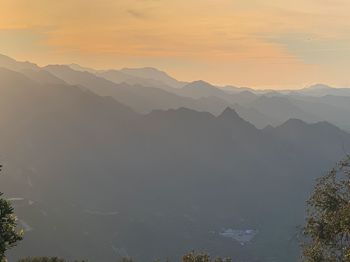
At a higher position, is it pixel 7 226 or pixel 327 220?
pixel 327 220

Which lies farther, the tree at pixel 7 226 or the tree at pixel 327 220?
the tree at pixel 327 220

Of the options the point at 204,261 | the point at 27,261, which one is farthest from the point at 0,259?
the point at 27,261

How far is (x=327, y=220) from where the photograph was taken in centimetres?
3641

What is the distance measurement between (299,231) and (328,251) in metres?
4.56

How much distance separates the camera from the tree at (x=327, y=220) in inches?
1425

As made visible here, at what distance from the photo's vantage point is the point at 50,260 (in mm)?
81125

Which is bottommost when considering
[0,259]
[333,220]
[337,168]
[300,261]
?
[300,261]

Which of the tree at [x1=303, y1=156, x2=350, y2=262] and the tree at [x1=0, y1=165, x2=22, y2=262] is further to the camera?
the tree at [x1=303, y1=156, x2=350, y2=262]

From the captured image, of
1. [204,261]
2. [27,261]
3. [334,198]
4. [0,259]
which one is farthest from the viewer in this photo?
[27,261]

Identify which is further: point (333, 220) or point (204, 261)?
point (204, 261)

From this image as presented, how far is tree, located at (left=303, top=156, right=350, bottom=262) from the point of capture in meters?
36.2

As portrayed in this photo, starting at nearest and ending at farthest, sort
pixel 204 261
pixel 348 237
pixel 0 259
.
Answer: pixel 0 259 < pixel 348 237 < pixel 204 261

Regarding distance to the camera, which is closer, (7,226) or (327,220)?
(7,226)

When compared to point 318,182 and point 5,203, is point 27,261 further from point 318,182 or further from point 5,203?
point 318,182
